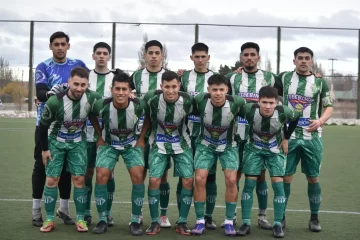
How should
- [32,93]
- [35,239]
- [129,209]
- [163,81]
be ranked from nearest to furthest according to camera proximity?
[35,239] → [163,81] → [129,209] → [32,93]

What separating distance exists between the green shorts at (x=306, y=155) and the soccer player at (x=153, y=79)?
130cm

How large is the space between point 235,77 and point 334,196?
263 cm

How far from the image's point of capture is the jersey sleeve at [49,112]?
5668mm

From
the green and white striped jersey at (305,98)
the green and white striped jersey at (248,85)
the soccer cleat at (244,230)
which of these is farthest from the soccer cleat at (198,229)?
the green and white striped jersey at (305,98)

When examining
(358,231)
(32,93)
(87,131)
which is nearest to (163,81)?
(87,131)

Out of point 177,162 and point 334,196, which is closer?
point 177,162

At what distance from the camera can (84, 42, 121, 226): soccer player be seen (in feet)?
20.1

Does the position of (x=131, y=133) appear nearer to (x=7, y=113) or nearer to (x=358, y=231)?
(x=358, y=231)

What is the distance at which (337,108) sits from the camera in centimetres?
2491

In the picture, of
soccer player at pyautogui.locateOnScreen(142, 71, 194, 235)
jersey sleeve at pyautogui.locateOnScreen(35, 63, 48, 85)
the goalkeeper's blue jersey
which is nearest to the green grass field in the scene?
soccer player at pyautogui.locateOnScreen(142, 71, 194, 235)

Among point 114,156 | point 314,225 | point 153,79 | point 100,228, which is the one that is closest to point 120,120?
point 114,156

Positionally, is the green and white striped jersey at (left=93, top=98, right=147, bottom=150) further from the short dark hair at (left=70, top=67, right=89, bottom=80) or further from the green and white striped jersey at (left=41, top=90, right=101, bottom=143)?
the short dark hair at (left=70, top=67, right=89, bottom=80)

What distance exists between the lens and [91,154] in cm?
620

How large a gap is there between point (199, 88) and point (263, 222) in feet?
5.06
